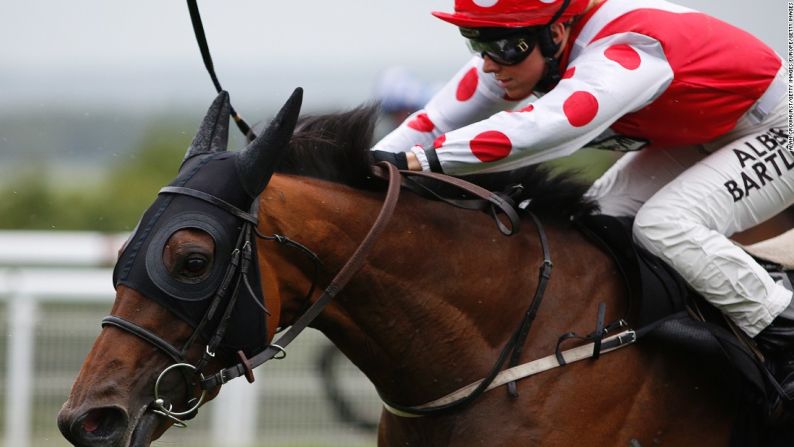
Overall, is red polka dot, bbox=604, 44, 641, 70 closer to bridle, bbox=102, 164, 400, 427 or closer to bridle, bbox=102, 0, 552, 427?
bridle, bbox=102, 0, 552, 427

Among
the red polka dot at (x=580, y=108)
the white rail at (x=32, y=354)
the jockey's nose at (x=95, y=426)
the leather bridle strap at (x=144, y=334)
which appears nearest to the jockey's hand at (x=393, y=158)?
the red polka dot at (x=580, y=108)

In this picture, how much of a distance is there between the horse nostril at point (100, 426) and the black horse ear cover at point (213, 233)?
300 mm

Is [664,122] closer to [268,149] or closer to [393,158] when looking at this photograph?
[393,158]

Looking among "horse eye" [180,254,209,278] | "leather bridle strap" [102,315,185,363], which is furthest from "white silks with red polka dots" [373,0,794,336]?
"leather bridle strap" [102,315,185,363]

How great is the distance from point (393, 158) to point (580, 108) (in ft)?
1.89

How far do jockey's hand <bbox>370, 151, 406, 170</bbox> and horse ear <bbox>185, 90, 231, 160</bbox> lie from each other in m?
0.45

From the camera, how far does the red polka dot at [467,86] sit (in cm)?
410

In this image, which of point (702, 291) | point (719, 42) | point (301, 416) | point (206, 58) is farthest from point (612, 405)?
point (301, 416)

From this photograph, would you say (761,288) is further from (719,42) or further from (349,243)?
(349,243)

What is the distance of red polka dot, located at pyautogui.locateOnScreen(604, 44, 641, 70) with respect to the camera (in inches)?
133

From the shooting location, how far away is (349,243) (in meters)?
3.23

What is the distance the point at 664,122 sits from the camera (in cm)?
360

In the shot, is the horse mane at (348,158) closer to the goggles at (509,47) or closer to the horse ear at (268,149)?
the horse ear at (268,149)
